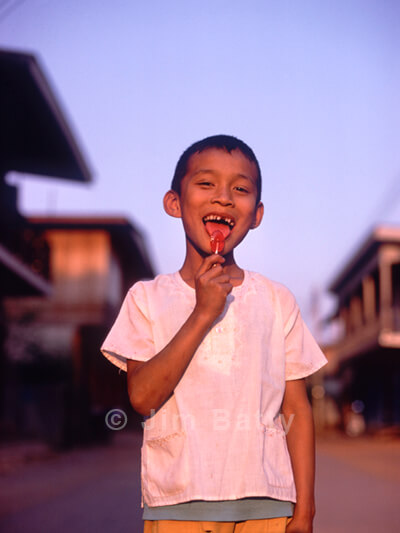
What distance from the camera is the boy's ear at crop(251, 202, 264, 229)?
200 cm

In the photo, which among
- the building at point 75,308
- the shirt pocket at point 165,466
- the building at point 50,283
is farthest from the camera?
the building at point 75,308

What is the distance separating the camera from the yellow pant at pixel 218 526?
Result: 5.53 ft

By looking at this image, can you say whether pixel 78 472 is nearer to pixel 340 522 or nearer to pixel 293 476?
pixel 340 522

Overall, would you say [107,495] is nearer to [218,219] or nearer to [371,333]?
[218,219]

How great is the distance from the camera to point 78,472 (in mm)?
12531

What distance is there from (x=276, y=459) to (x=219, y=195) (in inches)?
25.8

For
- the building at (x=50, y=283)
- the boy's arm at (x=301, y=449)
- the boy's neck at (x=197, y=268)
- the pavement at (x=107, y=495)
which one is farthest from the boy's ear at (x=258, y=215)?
the building at (x=50, y=283)

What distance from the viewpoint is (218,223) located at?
1898 millimetres

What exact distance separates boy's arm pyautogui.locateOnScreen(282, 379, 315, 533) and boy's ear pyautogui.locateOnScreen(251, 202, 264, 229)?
43 cm

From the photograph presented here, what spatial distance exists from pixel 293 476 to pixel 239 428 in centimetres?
21

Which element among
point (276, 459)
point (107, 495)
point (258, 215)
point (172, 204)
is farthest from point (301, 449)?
point (107, 495)

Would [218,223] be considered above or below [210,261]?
above

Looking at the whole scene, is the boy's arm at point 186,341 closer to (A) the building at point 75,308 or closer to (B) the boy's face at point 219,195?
(B) the boy's face at point 219,195

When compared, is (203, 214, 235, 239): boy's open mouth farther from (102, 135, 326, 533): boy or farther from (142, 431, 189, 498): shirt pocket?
(142, 431, 189, 498): shirt pocket
